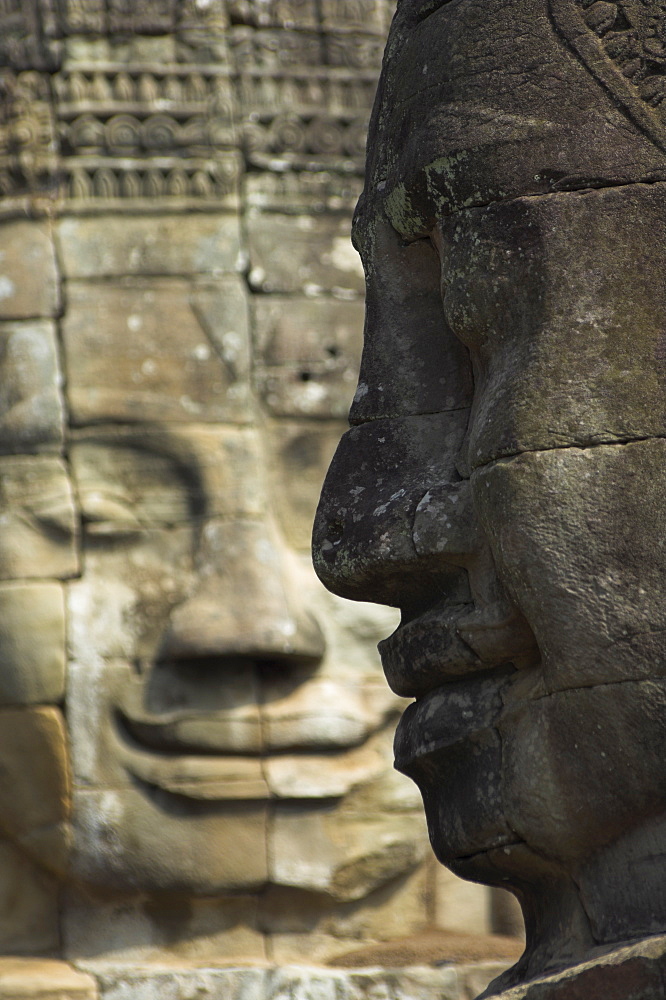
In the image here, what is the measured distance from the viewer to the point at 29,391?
Answer: 20.3 feet

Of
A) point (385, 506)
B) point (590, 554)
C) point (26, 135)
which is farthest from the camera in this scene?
point (26, 135)

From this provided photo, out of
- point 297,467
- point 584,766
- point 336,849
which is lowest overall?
point 336,849

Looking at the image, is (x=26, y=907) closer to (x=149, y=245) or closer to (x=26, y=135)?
(x=149, y=245)

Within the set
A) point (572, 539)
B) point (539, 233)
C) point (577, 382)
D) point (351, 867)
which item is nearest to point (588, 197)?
point (539, 233)

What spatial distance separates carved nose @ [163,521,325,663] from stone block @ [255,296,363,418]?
0.57 m

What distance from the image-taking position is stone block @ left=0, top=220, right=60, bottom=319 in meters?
6.25

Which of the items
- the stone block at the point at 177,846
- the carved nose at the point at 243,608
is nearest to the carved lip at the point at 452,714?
the carved nose at the point at 243,608

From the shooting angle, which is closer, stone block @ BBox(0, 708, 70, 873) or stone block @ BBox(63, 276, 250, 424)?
stone block @ BBox(0, 708, 70, 873)

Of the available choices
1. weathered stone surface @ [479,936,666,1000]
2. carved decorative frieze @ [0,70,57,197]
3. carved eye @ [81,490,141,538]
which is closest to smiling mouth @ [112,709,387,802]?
carved eye @ [81,490,141,538]

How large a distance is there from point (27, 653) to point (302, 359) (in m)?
1.67

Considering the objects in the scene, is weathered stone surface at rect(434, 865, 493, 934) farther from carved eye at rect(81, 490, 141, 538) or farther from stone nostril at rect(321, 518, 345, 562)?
stone nostril at rect(321, 518, 345, 562)

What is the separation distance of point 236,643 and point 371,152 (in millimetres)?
3628

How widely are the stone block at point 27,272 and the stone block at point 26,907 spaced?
87.8 inches

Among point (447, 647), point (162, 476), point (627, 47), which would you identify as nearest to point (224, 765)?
point (162, 476)
